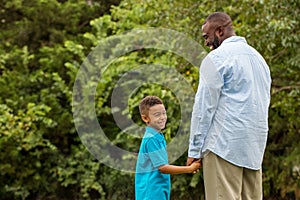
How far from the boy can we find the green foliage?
3.21m

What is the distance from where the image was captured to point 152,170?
3.26m

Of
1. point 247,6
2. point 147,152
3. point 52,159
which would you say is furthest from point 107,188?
point 147,152

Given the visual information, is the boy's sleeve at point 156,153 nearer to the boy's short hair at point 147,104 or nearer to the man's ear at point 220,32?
the boy's short hair at point 147,104

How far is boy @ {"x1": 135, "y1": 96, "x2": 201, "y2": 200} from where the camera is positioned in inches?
127

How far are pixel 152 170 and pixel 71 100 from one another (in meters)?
4.96

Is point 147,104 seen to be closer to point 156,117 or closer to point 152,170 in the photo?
point 156,117

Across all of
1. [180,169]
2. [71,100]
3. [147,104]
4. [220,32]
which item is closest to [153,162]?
[180,169]

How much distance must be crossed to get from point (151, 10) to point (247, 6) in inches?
50.4

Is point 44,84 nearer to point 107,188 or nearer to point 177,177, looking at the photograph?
point 107,188

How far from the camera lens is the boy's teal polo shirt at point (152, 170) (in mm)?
3236

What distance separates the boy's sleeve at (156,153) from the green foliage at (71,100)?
329 cm

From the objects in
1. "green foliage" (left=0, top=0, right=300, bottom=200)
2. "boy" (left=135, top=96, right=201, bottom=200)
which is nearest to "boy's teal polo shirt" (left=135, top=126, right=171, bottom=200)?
"boy" (left=135, top=96, right=201, bottom=200)

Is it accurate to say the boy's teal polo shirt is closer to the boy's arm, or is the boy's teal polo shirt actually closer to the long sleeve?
the boy's arm

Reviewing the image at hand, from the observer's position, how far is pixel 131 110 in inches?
296
